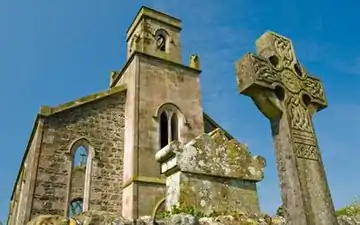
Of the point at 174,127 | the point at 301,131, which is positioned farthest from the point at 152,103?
the point at 301,131

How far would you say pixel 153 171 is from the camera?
40.8 ft

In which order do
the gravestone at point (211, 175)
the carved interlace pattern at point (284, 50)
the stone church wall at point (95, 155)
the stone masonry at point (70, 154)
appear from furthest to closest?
the stone church wall at point (95, 155) < the stone masonry at point (70, 154) < the gravestone at point (211, 175) < the carved interlace pattern at point (284, 50)

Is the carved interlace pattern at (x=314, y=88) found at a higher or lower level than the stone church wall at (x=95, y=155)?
lower

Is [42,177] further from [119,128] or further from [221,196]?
[221,196]

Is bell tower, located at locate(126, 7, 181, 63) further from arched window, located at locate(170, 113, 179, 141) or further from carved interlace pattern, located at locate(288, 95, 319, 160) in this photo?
carved interlace pattern, located at locate(288, 95, 319, 160)

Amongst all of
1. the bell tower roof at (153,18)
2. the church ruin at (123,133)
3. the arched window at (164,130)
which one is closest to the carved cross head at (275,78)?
the church ruin at (123,133)

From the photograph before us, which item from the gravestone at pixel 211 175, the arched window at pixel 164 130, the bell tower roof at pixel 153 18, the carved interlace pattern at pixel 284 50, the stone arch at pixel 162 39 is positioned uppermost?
the bell tower roof at pixel 153 18

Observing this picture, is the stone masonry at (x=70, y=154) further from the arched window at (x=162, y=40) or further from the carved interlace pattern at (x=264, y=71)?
the carved interlace pattern at (x=264, y=71)

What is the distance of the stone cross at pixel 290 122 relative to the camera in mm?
3902

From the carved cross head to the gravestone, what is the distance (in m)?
1.81

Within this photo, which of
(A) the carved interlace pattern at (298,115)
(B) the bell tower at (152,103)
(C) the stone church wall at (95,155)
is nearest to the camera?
(A) the carved interlace pattern at (298,115)

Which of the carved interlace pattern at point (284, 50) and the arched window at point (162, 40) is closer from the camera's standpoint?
the carved interlace pattern at point (284, 50)

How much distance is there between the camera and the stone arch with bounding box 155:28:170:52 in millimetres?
16531

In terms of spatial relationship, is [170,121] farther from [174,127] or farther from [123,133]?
[123,133]
